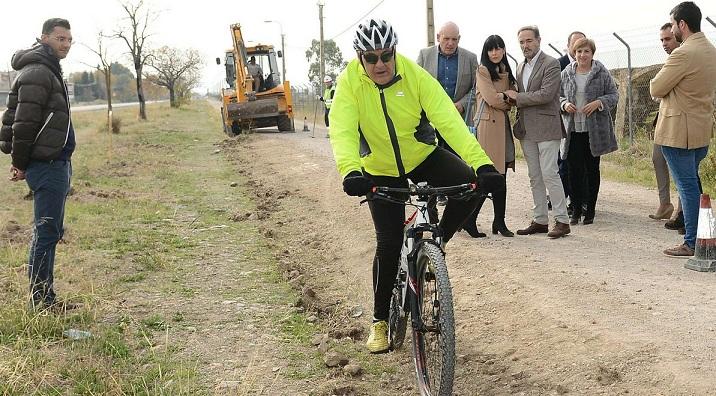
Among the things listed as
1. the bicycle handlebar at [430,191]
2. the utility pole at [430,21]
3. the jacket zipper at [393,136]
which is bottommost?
the bicycle handlebar at [430,191]

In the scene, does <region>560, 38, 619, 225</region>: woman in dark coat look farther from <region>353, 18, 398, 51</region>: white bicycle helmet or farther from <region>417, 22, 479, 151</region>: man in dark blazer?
<region>353, 18, 398, 51</region>: white bicycle helmet

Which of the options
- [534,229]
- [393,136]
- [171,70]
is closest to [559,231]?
[534,229]

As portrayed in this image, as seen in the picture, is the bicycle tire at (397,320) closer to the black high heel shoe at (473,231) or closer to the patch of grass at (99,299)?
the patch of grass at (99,299)

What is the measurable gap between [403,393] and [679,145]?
130 inches

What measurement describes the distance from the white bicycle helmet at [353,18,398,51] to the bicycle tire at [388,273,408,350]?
136cm

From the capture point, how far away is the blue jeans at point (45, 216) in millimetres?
5227

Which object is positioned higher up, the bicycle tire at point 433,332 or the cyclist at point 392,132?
the cyclist at point 392,132

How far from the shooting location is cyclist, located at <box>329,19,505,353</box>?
4.05 metres

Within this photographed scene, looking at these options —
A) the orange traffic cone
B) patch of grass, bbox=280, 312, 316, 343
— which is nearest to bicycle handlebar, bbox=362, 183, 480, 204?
patch of grass, bbox=280, 312, 316, 343

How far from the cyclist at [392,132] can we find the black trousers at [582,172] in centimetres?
381

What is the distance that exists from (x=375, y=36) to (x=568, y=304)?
7.25 feet

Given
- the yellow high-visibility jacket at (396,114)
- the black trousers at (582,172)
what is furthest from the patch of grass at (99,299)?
the black trousers at (582,172)

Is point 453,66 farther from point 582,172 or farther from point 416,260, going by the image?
point 416,260

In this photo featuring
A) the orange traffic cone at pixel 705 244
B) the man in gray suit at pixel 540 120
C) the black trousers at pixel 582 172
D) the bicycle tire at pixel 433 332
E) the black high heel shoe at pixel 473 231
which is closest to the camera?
the bicycle tire at pixel 433 332
